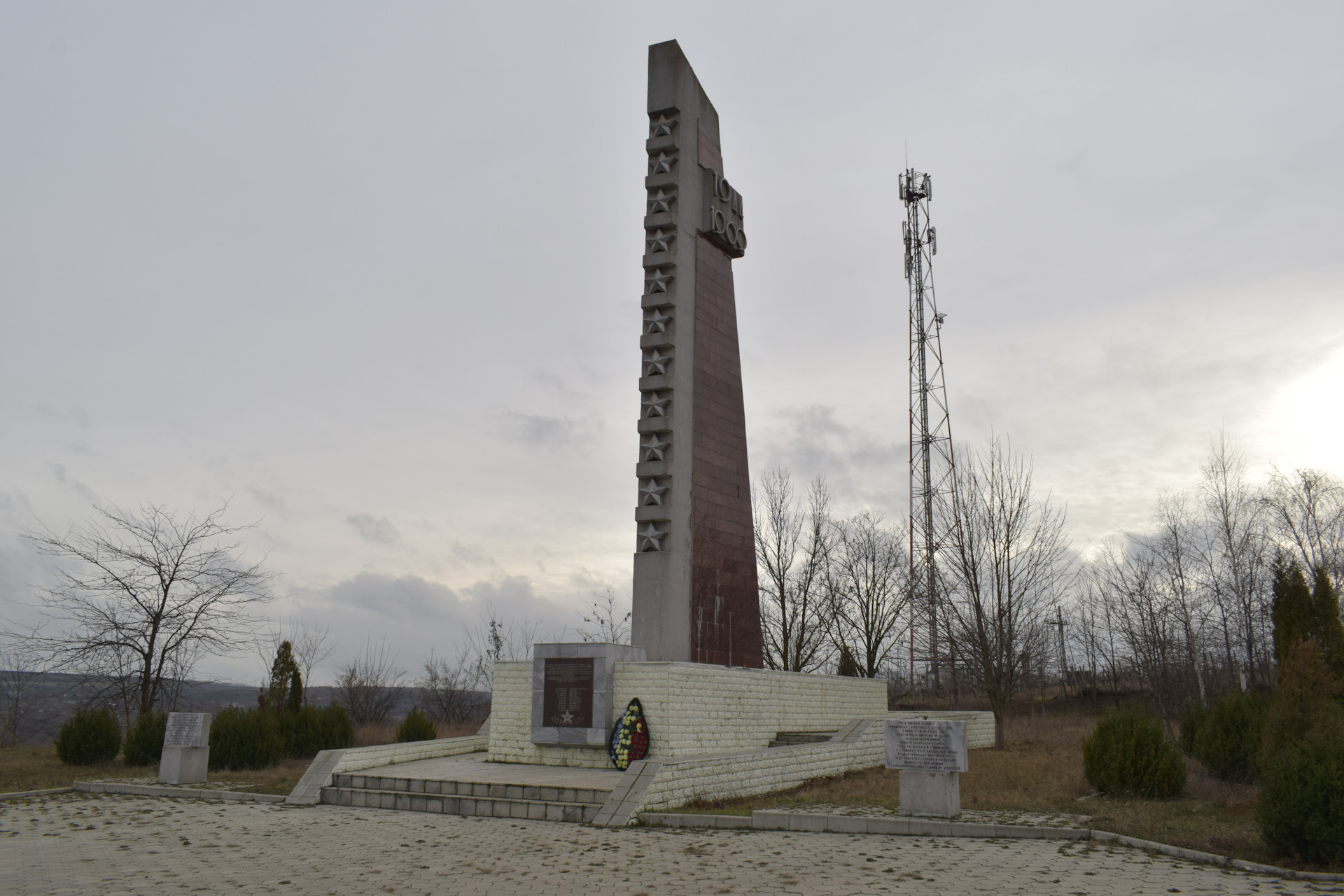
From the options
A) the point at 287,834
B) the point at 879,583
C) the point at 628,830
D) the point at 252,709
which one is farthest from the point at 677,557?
the point at 879,583

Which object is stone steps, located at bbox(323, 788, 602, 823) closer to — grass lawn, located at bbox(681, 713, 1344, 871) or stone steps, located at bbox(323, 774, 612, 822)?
stone steps, located at bbox(323, 774, 612, 822)

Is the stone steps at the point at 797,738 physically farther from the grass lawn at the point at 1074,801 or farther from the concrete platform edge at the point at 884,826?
the concrete platform edge at the point at 884,826

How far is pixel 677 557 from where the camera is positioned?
60.2 feet

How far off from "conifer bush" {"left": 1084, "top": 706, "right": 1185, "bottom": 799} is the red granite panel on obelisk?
774 centimetres

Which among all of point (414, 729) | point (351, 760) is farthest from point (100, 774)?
point (351, 760)

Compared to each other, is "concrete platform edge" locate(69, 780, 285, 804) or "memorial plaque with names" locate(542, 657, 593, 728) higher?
"memorial plaque with names" locate(542, 657, 593, 728)

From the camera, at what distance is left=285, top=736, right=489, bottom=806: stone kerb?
13.9 m

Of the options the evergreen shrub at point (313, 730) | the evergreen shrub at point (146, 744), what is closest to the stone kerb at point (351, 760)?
the evergreen shrub at point (313, 730)

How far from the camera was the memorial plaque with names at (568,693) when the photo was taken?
52.6 ft

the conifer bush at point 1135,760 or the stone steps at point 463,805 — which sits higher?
the conifer bush at point 1135,760

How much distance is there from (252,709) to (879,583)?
24.8m

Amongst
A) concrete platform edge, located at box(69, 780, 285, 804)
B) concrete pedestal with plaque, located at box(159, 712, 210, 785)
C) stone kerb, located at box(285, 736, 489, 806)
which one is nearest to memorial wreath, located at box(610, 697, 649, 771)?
stone kerb, located at box(285, 736, 489, 806)

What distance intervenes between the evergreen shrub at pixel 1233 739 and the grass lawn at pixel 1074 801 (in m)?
0.31

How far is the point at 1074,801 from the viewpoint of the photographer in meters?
13.0
